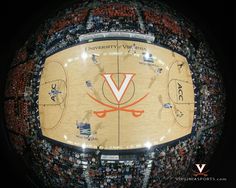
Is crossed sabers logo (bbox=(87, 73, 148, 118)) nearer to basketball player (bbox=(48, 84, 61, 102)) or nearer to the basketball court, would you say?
the basketball court

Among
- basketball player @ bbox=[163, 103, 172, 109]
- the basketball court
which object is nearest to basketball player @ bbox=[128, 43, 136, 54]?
the basketball court

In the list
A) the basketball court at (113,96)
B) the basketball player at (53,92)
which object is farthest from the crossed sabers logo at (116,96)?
the basketball player at (53,92)

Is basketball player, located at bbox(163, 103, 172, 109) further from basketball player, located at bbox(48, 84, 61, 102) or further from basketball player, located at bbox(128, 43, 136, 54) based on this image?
basketball player, located at bbox(48, 84, 61, 102)

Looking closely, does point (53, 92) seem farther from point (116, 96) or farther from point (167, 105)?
point (167, 105)

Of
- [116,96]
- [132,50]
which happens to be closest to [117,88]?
[116,96]

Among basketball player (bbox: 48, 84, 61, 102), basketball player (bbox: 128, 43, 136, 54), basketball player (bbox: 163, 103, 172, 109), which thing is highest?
basketball player (bbox: 128, 43, 136, 54)

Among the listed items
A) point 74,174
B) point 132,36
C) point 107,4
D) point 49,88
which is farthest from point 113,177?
point 107,4

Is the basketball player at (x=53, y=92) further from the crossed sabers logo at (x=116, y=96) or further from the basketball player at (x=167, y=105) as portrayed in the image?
the basketball player at (x=167, y=105)

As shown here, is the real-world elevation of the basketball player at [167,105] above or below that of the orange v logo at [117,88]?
below

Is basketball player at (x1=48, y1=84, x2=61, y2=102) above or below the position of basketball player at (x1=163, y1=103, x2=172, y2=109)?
above
